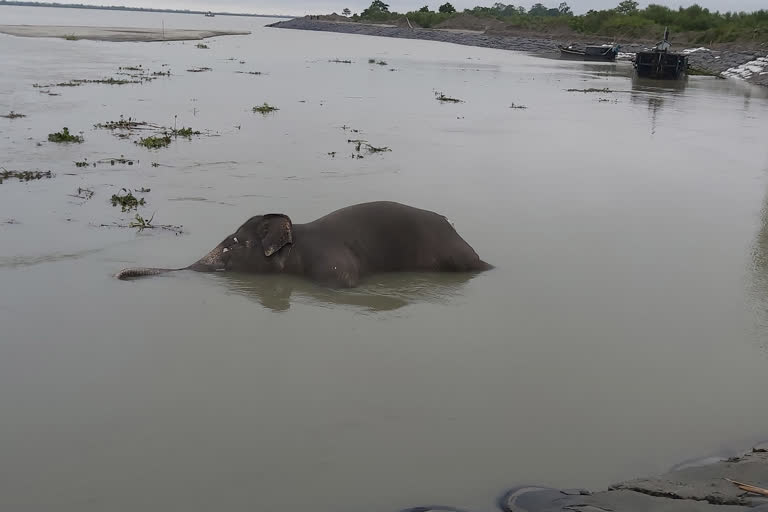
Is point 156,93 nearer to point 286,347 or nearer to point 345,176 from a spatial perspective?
point 345,176

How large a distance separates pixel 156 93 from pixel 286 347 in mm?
18505

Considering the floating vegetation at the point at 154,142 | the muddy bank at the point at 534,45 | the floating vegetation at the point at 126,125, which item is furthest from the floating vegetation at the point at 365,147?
the muddy bank at the point at 534,45

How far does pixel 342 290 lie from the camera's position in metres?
7.14

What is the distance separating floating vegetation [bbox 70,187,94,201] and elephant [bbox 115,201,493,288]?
3.21 m

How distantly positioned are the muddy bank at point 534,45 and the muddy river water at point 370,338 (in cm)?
3628

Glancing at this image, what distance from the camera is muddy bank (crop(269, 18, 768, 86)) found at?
1907 inches

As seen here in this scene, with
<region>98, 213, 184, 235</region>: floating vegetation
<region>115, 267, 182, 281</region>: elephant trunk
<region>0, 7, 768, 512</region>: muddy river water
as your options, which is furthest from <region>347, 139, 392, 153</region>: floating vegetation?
<region>115, 267, 182, 281</region>: elephant trunk

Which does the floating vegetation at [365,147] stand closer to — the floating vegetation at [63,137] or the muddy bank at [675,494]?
the floating vegetation at [63,137]

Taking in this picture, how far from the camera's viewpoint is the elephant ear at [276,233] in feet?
24.0

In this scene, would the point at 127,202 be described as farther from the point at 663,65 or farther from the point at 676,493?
the point at 663,65

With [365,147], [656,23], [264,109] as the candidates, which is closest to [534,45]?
[656,23]

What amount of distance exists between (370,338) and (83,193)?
231 inches

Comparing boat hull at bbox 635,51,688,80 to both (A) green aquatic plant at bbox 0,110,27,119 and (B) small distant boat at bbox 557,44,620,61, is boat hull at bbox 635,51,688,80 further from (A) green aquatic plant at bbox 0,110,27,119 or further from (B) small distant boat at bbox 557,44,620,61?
(A) green aquatic plant at bbox 0,110,27,119

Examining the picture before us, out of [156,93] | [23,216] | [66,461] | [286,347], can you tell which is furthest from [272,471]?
[156,93]
